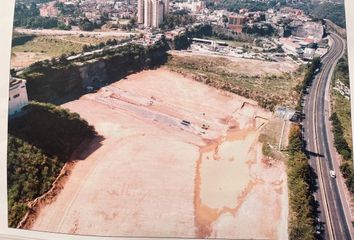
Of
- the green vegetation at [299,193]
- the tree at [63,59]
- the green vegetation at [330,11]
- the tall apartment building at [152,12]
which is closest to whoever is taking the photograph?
the green vegetation at [299,193]

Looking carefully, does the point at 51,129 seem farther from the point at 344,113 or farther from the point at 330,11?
the point at 330,11

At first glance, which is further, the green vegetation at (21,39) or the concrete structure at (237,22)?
the concrete structure at (237,22)

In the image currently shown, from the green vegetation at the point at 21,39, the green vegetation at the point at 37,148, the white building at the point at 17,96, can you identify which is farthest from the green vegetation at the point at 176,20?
the white building at the point at 17,96

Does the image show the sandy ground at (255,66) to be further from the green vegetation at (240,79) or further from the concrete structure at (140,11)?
the concrete structure at (140,11)

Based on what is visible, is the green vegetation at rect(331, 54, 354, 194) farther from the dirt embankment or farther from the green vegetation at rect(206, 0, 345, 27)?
the dirt embankment

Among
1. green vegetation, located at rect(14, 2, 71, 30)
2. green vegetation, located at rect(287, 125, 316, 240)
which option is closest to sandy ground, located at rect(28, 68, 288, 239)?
green vegetation, located at rect(287, 125, 316, 240)

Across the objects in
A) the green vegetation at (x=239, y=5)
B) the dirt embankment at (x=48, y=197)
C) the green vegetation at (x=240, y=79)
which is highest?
the green vegetation at (x=239, y=5)
